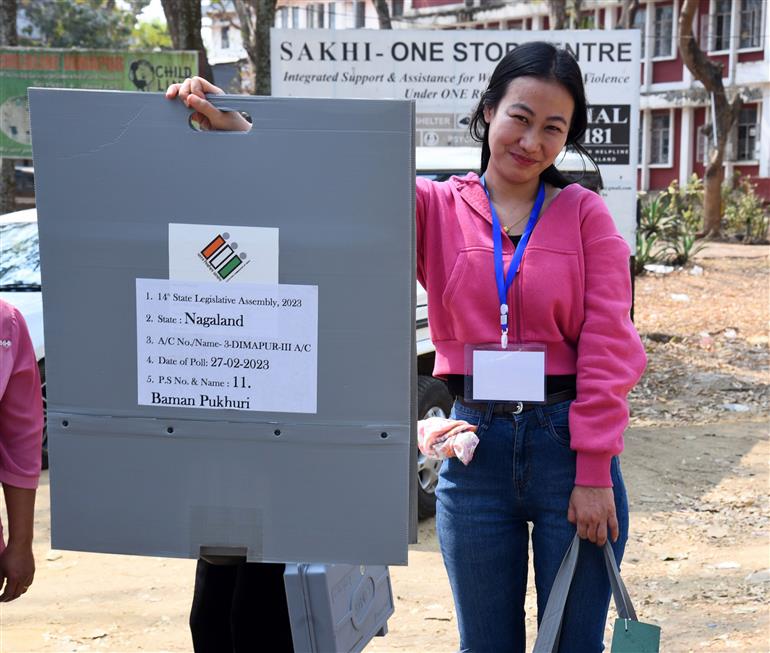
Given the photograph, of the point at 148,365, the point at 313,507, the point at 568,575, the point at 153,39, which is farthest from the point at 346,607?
the point at 153,39

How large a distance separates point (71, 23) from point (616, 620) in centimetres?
3955

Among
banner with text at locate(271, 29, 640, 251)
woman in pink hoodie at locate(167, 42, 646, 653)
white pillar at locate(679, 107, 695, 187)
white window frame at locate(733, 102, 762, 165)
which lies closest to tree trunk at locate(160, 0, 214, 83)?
banner with text at locate(271, 29, 640, 251)

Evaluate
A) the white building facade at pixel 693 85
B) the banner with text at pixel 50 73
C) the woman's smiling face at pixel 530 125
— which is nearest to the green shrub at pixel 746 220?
the white building facade at pixel 693 85

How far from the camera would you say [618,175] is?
9.07 metres

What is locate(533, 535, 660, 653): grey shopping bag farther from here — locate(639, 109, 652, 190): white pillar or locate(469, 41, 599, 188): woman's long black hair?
locate(639, 109, 652, 190): white pillar

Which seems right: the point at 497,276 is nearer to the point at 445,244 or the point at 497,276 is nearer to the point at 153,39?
the point at 445,244

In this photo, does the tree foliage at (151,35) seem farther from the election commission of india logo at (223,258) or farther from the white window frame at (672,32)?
the election commission of india logo at (223,258)

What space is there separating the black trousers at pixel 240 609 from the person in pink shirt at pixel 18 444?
1.44ft

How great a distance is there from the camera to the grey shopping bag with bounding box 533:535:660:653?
2268 millimetres

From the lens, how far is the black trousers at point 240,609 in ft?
8.77

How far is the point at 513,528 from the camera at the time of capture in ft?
7.88

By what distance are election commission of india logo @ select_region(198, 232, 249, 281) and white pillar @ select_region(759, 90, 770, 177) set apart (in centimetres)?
3147

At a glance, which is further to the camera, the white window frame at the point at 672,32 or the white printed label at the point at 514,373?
the white window frame at the point at 672,32

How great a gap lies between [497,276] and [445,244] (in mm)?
143
